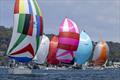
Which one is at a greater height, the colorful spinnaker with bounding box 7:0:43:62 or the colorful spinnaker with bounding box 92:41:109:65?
the colorful spinnaker with bounding box 7:0:43:62

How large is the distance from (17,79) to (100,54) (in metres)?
52.3

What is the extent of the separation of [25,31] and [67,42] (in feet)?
54.3

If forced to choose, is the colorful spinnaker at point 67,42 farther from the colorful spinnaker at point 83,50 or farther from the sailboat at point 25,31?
the sailboat at point 25,31

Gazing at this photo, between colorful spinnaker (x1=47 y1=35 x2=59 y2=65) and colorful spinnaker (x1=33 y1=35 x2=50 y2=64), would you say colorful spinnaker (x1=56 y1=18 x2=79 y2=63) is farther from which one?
colorful spinnaker (x1=33 y1=35 x2=50 y2=64)

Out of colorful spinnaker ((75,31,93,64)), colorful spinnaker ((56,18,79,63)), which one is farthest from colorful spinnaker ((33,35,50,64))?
→ colorful spinnaker ((56,18,79,63))

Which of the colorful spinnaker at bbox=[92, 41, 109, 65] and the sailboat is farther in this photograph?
the colorful spinnaker at bbox=[92, 41, 109, 65]

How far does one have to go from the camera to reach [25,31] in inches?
1994

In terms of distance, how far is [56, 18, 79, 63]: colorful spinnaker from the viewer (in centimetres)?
6682

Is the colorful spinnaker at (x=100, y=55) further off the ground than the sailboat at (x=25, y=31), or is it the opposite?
the sailboat at (x=25, y=31)

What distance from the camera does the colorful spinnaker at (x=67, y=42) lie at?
219 feet

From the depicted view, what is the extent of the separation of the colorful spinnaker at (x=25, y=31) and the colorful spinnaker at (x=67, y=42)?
1507 centimetres

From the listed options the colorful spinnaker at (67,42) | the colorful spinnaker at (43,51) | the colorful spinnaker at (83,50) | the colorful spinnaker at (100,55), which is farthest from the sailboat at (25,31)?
the colorful spinnaker at (100,55)

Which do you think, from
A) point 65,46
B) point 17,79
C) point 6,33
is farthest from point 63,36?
point 6,33

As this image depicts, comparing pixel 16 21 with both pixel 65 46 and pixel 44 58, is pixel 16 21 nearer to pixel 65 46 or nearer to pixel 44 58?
pixel 65 46
